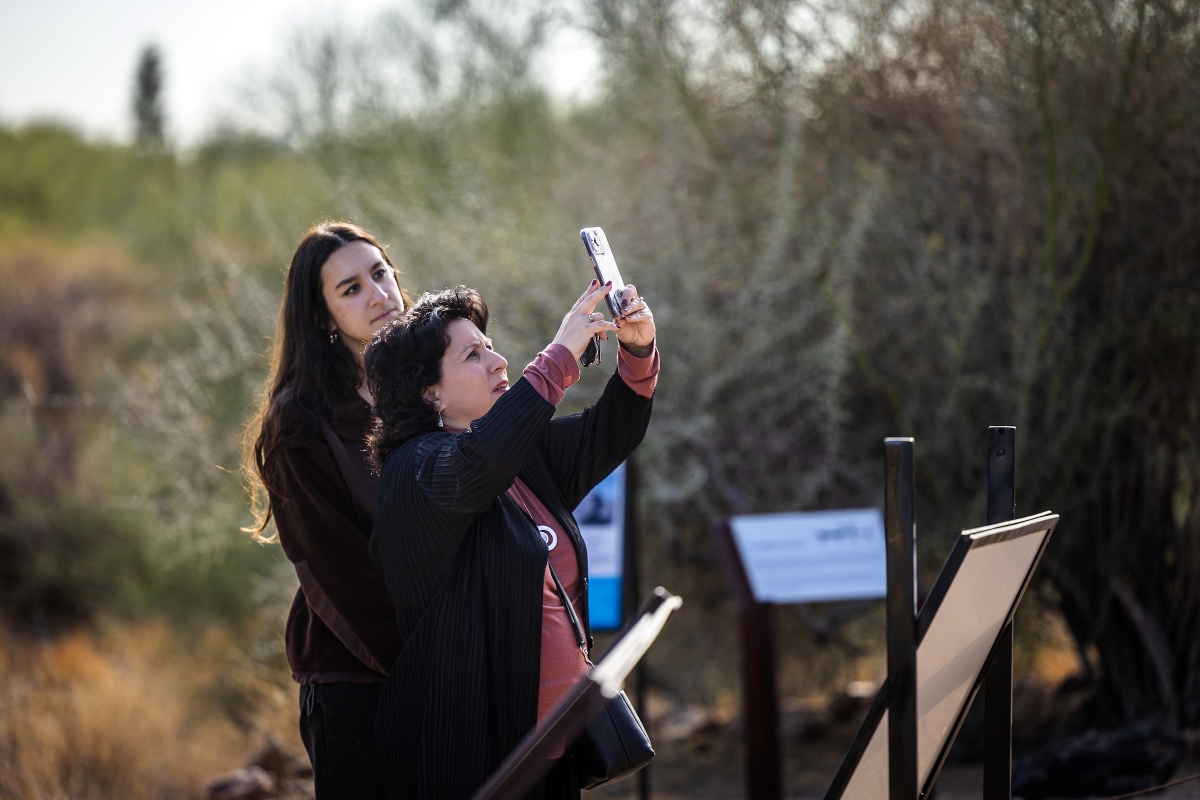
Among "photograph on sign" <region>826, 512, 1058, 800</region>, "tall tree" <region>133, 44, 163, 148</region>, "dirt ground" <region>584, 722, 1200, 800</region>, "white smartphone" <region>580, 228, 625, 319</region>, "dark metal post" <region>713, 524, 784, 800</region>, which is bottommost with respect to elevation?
"dirt ground" <region>584, 722, 1200, 800</region>

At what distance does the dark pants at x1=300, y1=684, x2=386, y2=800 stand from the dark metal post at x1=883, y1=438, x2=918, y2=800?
1.23m

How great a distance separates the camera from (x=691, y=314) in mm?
5527

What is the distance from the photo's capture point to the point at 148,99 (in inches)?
748

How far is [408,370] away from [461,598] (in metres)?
0.45

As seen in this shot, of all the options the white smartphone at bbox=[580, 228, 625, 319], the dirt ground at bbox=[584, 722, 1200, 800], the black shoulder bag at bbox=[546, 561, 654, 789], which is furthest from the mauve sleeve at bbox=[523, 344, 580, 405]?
the dirt ground at bbox=[584, 722, 1200, 800]

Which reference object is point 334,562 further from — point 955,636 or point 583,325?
point 955,636

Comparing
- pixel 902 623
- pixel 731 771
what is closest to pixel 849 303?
pixel 731 771

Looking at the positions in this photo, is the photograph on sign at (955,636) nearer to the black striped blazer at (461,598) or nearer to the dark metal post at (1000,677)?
the dark metal post at (1000,677)

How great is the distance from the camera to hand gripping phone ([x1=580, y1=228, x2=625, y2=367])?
2076mm

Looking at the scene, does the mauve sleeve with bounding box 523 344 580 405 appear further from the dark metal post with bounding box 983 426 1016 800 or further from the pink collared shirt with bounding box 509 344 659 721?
the dark metal post with bounding box 983 426 1016 800

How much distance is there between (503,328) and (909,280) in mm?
2139

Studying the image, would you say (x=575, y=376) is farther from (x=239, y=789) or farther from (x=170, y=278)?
(x=170, y=278)

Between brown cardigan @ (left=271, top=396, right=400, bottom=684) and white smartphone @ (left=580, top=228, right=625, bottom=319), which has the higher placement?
white smartphone @ (left=580, top=228, right=625, bottom=319)

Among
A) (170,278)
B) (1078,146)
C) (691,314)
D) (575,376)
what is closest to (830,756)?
(691,314)
